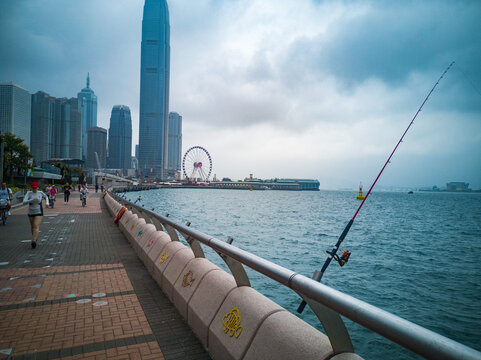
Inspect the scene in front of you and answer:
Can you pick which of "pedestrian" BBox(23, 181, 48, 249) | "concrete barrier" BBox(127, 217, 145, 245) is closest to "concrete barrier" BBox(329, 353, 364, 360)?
"concrete barrier" BBox(127, 217, 145, 245)

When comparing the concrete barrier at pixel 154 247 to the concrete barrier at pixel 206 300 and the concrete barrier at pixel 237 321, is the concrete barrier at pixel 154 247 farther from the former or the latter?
the concrete barrier at pixel 237 321

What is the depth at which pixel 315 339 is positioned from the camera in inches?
99.1

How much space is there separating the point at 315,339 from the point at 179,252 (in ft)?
12.2

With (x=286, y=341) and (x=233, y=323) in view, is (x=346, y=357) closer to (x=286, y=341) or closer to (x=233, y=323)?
(x=286, y=341)

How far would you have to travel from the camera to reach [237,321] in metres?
3.32

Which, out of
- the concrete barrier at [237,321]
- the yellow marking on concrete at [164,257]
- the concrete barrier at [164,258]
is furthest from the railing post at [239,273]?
the yellow marking on concrete at [164,257]

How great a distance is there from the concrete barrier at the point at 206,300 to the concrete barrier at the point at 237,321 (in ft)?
0.37

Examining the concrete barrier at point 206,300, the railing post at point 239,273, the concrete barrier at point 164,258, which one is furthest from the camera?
the concrete barrier at point 164,258

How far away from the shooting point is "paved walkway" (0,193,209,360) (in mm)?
3879

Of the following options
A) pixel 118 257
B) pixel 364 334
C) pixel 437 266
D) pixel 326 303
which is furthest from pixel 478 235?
pixel 326 303

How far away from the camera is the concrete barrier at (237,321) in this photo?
3.05m

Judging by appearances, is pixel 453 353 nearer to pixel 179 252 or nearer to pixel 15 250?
pixel 179 252

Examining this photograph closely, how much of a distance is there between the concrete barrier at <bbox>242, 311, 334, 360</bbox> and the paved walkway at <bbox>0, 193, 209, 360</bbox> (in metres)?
1.20

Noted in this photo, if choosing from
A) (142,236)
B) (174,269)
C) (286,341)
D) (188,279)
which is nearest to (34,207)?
(142,236)
